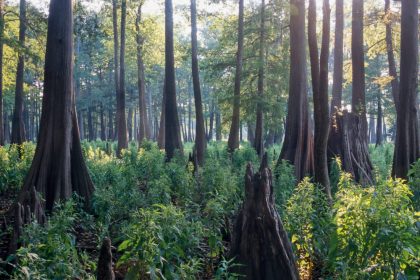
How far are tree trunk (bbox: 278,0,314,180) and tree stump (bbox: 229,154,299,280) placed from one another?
7.31 metres

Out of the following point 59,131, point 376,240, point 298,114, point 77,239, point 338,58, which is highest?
point 338,58

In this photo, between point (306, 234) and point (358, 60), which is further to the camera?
point (358, 60)

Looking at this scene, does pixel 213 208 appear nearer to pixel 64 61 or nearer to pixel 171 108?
pixel 64 61

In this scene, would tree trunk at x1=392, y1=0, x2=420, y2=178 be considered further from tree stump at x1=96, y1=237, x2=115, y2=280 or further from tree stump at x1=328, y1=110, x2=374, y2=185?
tree stump at x1=96, y1=237, x2=115, y2=280

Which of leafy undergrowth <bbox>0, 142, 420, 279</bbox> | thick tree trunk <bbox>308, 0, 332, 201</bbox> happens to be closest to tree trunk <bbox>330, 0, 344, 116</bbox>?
thick tree trunk <bbox>308, 0, 332, 201</bbox>

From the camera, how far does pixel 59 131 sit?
8.83 metres

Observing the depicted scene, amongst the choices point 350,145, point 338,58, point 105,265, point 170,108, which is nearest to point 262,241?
point 105,265

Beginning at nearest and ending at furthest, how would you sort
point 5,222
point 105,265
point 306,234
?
1. point 105,265
2. point 306,234
3. point 5,222

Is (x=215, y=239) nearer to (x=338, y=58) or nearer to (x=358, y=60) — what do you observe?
(x=358, y=60)

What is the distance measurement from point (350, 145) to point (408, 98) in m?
4.03

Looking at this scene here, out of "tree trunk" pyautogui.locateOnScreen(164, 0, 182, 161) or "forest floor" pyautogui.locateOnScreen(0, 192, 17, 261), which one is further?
"tree trunk" pyautogui.locateOnScreen(164, 0, 182, 161)

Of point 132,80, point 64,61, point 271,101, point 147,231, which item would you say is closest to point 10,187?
point 64,61

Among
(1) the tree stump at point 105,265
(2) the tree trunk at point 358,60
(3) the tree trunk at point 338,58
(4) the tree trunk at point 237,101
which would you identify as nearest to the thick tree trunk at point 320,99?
(1) the tree stump at point 105,265

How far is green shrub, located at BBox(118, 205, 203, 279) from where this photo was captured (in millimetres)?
4336
